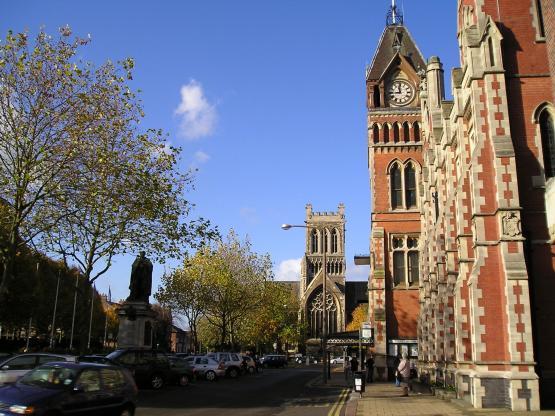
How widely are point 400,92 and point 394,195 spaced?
8696 millimetres

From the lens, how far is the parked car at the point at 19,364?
53.4 ft

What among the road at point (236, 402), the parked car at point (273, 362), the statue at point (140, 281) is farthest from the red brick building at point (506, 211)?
the parked car at point (273, 362)

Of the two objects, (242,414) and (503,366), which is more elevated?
(503,366)

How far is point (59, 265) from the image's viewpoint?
6078 centimetres

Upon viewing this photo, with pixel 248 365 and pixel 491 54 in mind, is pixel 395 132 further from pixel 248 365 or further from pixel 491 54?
pixel 491 54

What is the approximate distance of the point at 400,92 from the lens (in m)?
44.8

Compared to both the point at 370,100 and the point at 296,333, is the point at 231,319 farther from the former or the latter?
the point at 296,333

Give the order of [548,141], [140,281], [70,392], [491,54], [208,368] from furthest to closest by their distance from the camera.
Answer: [208,368] < [140,281] < [491,54] < [548,141] < [70,392]

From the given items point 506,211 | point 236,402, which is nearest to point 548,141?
point 506,211

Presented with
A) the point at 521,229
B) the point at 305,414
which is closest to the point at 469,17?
the point at 521,229

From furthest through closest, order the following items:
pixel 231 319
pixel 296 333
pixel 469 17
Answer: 1. pixel 296 333
2. pixel 231 319
3. pixel 469 17

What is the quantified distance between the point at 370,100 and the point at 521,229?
2850cm

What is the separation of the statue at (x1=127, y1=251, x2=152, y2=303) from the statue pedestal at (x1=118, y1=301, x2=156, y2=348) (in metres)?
0.40

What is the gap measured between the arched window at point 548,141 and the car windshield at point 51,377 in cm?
1531
